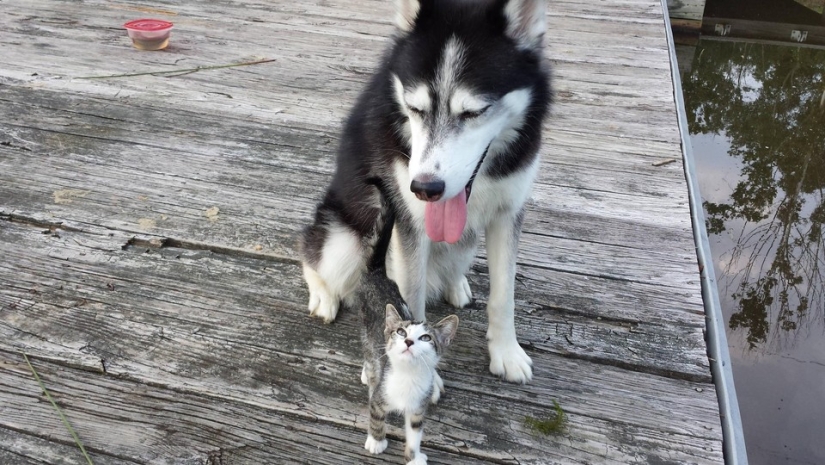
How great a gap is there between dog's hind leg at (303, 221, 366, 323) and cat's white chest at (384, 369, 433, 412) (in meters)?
0.60

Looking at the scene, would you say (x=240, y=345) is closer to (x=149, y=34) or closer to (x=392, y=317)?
(x=392, y=317)

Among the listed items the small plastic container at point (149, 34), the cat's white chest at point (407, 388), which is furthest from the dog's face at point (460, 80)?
the small plastic container at point (149, 34)

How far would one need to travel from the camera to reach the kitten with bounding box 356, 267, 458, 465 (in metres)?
1.55

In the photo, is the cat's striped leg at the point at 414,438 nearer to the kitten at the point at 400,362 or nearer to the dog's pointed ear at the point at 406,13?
the kitten at the point at 400,362

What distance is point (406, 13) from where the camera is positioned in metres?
1.78

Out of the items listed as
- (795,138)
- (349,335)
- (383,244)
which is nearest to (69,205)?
(349,335)

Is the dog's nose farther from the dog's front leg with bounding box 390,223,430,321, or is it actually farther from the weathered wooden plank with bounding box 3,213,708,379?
the weathered wooden plank with bounding box 3,213,708,379

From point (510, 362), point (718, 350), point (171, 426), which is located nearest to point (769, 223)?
point (718, 350)

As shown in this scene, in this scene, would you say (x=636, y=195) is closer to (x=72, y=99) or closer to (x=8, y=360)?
(x=8, y=360)

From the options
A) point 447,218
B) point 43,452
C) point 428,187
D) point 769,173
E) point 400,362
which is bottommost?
point 769,173

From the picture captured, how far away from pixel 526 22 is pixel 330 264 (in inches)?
41.9

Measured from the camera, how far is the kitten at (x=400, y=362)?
1.55 metres

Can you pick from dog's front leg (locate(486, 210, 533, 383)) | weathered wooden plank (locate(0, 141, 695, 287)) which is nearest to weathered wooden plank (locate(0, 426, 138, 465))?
weathered wooden plank (locate(0, 141, 695, 287))

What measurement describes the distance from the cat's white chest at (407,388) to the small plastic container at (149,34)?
12.7 ft
